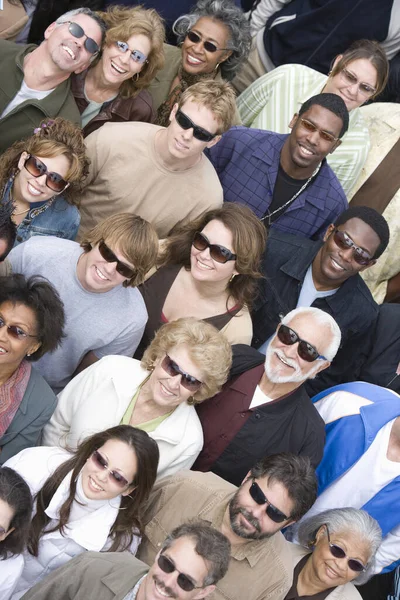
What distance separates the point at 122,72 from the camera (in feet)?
18.0

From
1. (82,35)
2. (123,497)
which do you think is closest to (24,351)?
(123,497)

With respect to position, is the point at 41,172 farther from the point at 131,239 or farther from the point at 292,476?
the point at 292,476

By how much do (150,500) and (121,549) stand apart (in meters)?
0.32

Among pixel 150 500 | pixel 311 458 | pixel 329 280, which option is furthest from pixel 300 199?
pixel 150 500

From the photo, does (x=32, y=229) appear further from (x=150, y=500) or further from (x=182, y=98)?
(x=150, y=500)

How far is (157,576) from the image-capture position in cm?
378

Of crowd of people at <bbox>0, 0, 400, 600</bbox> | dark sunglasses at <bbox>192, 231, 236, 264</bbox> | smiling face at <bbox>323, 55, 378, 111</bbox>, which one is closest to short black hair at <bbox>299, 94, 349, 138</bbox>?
crowd of people at <bbox>0, 0, 400, 600</bbox>

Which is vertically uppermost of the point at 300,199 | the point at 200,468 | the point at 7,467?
the point at 300,199

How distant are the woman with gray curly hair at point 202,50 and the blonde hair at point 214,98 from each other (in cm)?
71

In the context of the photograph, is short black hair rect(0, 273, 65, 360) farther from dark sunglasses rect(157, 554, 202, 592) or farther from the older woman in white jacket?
dark sunglasses rect(157, 554, 202, 592)

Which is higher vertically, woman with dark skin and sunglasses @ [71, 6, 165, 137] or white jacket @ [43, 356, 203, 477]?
woman with dark skin and sunglasses @ [71, 6, 165, 137]

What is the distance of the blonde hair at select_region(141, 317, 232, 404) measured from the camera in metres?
4.59

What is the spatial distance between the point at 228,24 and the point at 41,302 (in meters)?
2.47

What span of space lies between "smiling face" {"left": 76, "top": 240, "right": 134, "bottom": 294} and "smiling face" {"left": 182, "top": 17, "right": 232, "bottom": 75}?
1.76 metres
